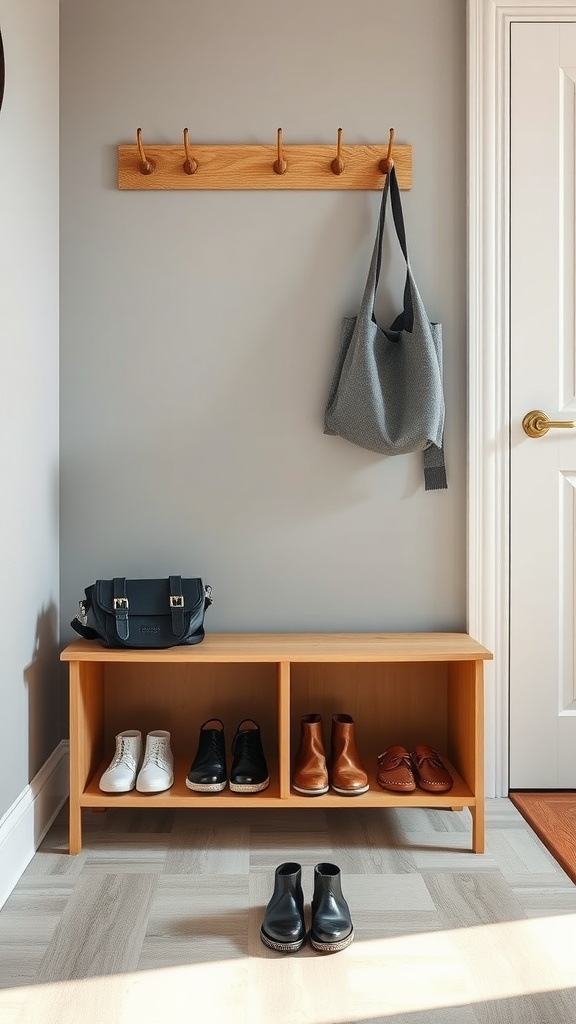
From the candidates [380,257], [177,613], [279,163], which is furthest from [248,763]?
[279,163]

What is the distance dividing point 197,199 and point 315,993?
1.87 metres

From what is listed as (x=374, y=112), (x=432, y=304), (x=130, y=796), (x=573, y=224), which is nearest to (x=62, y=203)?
(x=374, y=112)

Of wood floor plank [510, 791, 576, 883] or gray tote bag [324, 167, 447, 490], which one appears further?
gray tote bag [324, 167, 447, 490]

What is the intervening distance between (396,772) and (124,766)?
66cm

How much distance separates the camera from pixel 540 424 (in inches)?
86.4

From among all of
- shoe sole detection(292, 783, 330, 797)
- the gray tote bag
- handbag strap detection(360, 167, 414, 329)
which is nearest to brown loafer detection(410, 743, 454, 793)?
shoe sole detection(292, 783, 330, 797)

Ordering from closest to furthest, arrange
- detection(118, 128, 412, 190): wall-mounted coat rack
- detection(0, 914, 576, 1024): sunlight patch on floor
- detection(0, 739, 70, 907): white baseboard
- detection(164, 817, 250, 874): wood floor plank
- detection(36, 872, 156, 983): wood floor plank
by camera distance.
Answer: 1. detection(0, 914, 576, 1024): sunlight patch on floor
2. detection(36, 872, 156, 983): wood floor plank
3. detection(0, 739, 70, 907): white baseboard
4. detection(164, 817, 250, 874): wood floor plank
5. detection(118, 128, 412, 190): wall-mounted coat rack

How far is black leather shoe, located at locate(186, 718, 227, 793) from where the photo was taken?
1912 millimetres

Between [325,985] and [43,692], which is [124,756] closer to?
[43,692]

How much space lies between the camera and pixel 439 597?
2238 mm

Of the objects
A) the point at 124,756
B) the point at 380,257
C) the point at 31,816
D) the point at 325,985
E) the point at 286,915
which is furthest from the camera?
the point at 380,257

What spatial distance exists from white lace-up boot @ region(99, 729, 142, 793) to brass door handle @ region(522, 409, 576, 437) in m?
1.31

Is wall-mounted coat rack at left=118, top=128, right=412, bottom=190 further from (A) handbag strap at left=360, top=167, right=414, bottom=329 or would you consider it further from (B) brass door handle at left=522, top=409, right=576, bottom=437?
(B) brass door handle at left=522, top=409, right=576, bottom=437

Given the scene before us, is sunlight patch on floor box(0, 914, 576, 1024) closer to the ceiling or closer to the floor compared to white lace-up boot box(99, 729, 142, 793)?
closer to the floor
